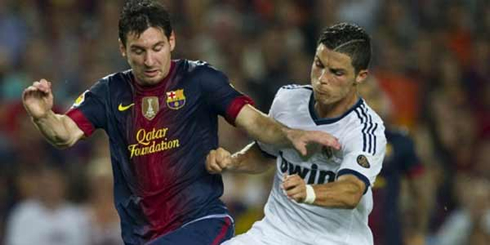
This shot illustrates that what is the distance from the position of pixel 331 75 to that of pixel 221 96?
60cm

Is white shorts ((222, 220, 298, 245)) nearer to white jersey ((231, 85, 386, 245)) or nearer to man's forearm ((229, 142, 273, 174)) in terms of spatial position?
white jersey ((231, 85, 386, 245))

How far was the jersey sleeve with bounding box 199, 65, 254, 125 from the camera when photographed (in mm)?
6914

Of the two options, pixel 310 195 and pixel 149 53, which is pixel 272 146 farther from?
pixel 149 53

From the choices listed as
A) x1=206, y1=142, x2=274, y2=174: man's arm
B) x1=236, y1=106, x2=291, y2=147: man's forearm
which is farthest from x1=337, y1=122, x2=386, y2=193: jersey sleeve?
x1=206, y1=142, x2=274, y2=174: man's arm

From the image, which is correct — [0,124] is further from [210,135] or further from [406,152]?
[210,135]

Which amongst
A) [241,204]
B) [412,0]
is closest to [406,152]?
[241,204]

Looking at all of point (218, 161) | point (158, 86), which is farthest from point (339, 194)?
point (158, 86)

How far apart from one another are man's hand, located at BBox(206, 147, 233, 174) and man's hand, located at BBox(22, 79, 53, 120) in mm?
873

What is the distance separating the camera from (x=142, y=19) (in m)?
6.77

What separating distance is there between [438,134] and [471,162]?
1.38 ft

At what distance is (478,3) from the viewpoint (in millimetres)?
13180

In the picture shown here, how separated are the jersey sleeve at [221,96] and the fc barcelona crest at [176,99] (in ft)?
0.40

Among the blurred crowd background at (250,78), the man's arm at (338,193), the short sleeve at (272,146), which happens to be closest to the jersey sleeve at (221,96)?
the short sleeve at (272,146)

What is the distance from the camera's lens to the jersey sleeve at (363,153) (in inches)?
263
